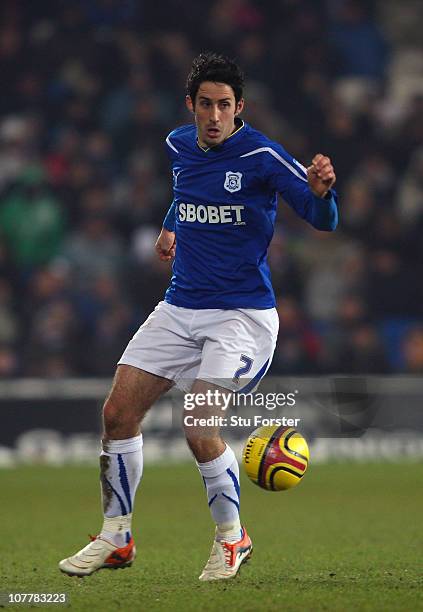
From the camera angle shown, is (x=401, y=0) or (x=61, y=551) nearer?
(x=61, y=551)

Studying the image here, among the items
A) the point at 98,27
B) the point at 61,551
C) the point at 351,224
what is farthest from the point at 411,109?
the point at 61,551

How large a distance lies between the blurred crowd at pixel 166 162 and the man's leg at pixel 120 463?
6782mm

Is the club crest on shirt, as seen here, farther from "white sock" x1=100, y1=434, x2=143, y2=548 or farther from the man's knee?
"white sock" x1=100, y1=434, x2=143, y2=548

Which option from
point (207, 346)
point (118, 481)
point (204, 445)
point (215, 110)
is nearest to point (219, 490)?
point (204, 445)

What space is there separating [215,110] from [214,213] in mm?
453

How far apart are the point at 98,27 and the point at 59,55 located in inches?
31.0

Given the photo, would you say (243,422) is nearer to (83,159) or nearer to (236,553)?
(83,159)

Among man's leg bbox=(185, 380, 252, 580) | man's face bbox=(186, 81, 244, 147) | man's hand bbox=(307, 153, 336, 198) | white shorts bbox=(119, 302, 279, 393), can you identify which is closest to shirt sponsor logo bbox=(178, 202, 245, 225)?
man's face bbox=(186, 81, 244, 147)

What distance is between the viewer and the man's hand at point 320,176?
16.5ft

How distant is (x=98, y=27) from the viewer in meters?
15.6

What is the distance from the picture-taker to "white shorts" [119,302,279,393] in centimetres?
555

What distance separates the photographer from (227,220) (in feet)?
18.3

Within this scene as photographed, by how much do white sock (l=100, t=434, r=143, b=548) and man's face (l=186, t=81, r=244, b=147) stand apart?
4.56ft

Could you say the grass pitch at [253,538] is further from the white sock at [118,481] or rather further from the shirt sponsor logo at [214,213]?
the shirt sponsor logo at [214,213]
